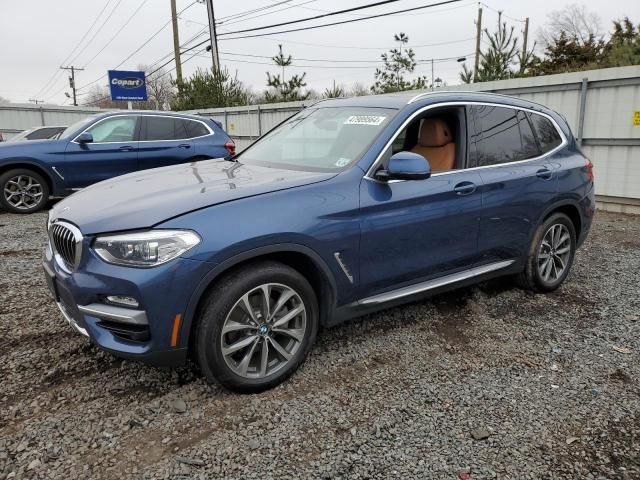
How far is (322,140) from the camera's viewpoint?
12.1 ft

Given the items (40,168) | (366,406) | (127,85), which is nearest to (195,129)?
(40,168)

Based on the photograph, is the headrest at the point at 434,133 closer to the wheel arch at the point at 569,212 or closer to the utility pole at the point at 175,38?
the wheel arch at the point at 569,212

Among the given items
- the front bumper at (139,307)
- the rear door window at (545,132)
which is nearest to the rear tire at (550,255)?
the rear door window at (545,132)

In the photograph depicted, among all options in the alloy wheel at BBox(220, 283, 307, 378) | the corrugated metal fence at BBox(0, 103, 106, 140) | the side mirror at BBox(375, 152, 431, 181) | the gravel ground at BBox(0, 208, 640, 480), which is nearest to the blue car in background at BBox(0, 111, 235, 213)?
the gravel ground at BBox(0, 208, 640, 480)

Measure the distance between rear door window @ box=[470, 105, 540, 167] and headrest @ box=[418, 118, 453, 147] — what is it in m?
0.20

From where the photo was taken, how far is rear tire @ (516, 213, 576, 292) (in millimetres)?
4375

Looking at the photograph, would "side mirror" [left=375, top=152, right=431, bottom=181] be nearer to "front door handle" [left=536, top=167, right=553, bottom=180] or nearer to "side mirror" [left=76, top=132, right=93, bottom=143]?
"front door handle" [left=536, top=167, right=553, bottom=180]

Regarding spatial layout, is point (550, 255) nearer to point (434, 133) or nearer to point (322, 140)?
point (434, 133)

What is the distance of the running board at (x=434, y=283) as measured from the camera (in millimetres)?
3324

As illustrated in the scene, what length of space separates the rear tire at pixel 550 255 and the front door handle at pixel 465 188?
1001 mm

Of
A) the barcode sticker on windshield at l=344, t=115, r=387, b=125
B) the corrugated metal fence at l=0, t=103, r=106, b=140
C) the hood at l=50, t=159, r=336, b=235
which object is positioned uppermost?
the corrugated metal fence at l=0, t=103, r=106, b=140

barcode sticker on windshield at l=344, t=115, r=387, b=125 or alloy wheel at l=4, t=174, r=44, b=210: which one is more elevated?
barcode sticker on windshield at l=344, t=115, r=387, b=125

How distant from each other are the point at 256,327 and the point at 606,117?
7.98 metres

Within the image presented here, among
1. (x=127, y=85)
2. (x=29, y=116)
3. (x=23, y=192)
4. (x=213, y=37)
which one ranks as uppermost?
(x=213, y=37)
